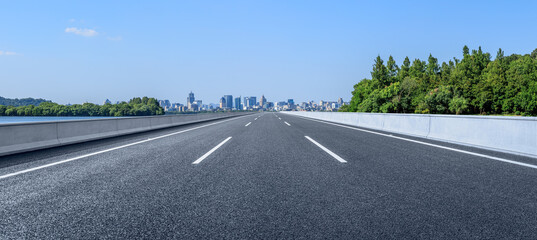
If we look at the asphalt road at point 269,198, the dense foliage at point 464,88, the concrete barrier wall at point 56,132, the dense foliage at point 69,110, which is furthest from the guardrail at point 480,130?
the dense foliage at point 69,110

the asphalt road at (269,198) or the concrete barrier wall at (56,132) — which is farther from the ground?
the concrete barrier wall at (56,132)

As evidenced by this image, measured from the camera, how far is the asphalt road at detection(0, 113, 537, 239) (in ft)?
9.09

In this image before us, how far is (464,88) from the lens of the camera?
90.5 meters

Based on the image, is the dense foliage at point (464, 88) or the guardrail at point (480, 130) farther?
the dense foliage at point (464, 88)

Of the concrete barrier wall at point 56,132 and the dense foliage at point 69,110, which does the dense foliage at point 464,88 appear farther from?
the concrete barrier wall at point 56,132

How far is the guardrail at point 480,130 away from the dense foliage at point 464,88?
257ft

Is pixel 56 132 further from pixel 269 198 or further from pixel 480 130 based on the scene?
pixel 480 130

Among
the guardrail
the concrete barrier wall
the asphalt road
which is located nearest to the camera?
the asphalt road

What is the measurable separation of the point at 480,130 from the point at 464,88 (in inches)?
3892

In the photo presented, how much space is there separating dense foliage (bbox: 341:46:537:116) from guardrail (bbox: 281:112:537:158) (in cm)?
7841

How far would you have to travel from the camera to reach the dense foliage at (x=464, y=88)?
79.8 meters

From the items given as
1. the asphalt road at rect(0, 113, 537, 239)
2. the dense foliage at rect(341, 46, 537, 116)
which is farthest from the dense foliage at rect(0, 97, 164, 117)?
the asphalt road at rect(0, 113, 537, 239)

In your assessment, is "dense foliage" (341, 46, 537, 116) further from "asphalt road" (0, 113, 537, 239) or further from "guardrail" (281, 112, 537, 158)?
"asphalt road" (0, 113, 537, 239)

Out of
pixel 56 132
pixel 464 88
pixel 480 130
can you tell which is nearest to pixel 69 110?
pixel 56 132
